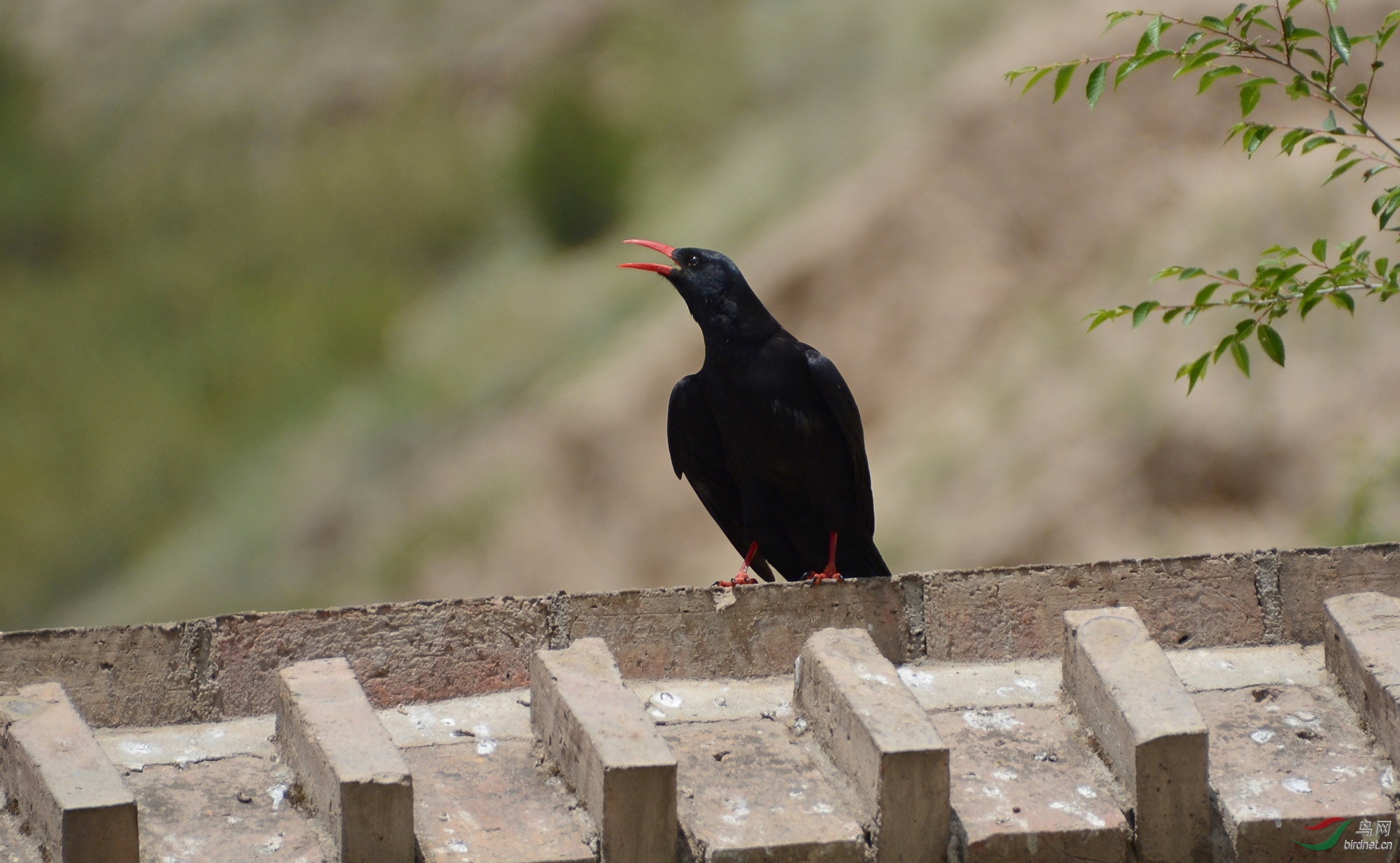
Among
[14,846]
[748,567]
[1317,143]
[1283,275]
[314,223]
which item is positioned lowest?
[14,846]

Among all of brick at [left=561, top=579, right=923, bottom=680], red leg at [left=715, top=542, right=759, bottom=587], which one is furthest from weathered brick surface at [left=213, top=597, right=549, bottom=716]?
red leg at [left=715, top=542, right=759, bottom=587]

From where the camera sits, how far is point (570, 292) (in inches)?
926

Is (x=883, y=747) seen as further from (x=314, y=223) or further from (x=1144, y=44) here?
(x=314, y=223)

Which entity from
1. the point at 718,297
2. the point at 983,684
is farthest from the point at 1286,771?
the point at 718,297

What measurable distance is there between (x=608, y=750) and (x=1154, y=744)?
1.02 metres

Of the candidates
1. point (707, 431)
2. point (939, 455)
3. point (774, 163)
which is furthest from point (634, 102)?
point (707, 431)

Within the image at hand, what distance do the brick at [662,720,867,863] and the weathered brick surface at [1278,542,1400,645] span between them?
4.75ft

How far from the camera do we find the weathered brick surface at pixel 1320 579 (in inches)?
154

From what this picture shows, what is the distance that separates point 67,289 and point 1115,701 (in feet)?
87.5

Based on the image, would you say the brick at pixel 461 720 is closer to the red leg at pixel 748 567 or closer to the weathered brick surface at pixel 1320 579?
the red leg at pixel 748 567

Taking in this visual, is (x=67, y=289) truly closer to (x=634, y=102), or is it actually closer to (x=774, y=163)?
(x=634, y=102)

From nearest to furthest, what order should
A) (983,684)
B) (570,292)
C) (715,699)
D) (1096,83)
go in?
(715,699), (983,684), (1096,83), (570,292)

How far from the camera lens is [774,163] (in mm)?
22656

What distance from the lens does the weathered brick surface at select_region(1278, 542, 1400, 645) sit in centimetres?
390
